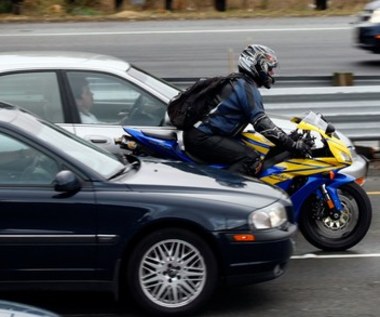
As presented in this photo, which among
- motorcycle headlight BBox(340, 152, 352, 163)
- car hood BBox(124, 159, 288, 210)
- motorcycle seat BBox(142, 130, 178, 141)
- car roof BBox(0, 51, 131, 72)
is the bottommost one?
motorcycle headlight BBox(340, 152, 352, 163)

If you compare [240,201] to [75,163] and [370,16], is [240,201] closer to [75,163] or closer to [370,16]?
[75,163]

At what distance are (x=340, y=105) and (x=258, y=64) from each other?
3746 mm

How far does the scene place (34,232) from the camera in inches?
249

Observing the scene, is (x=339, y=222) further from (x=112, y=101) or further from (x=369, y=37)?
(x=369, y=37)

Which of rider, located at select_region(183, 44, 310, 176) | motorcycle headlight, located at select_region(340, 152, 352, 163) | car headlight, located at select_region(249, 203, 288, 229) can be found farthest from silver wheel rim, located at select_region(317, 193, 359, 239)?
car headlight, located at select_region(249, 203, 288, 229)

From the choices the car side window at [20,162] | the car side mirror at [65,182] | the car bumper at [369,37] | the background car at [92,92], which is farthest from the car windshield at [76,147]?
the car bumper at [369,37]

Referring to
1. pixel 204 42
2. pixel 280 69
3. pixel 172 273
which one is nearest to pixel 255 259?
pixel 172 273

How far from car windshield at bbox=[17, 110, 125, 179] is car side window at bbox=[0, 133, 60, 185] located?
0.13 m

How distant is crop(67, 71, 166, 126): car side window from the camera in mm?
9055

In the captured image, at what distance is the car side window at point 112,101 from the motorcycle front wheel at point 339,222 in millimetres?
1689

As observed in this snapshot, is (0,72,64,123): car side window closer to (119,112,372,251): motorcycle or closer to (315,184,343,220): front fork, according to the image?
(119,112,372,251): motorcycle

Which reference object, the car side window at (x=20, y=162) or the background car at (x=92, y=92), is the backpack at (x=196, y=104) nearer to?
the background car at (x=92, y=92)

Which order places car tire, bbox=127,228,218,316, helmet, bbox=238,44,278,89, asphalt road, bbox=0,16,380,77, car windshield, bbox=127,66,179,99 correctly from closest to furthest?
car tire, bbox=127,228,218,316 < helmet, bbox=238,44,278,89 < car windshield, bbox=127,66,179,99 < asphalt road, bbox=0,16,380,77

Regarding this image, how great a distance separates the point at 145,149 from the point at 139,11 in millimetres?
19644
